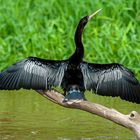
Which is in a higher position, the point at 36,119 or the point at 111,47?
the point at 111,47

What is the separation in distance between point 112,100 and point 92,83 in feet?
9.75

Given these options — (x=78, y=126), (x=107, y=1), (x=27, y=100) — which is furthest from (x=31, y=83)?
(x=107, y=1)

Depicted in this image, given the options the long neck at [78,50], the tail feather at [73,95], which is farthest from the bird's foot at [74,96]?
the long neck at [78,50]

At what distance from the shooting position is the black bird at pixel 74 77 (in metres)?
7.99

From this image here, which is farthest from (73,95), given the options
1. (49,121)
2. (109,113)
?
(49,121)

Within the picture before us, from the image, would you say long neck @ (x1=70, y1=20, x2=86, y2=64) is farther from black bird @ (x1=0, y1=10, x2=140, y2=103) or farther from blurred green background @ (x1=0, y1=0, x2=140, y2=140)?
blurred green background @ (x1=0, y1=0, x2=140, y2=140)

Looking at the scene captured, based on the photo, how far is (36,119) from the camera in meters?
9.91

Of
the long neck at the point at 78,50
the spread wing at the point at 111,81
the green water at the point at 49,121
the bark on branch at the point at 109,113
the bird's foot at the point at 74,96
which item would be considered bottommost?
the green water at the point at 49,121

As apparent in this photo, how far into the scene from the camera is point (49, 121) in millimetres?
9812

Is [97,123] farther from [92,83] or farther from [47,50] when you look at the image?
[47,50]

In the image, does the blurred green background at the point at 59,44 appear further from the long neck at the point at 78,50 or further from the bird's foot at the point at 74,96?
the bird's foot at the point at 74,96

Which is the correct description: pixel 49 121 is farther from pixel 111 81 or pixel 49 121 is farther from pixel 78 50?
pixel 111 81

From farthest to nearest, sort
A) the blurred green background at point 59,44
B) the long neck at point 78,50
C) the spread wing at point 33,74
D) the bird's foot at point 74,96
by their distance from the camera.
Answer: the blurred green background at point 59,44 → the long neck at point 78,50 → the spread wing at point 33,74 → the bird's foot at point 74,96

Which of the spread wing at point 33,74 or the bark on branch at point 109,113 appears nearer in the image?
the bark on branch at point 109,113
